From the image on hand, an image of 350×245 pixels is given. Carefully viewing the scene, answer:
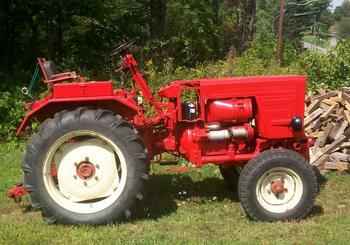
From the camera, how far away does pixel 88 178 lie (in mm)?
5773

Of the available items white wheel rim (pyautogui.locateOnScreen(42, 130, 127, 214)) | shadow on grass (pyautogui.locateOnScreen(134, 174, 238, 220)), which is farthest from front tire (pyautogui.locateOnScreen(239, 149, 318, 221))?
white wheel rim (pyautogui.locateOnScreen(42, 130, 127, 214))

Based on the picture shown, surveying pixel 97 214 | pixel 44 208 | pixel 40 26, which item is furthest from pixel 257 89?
pixel 40 26

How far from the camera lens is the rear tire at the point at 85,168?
558cm

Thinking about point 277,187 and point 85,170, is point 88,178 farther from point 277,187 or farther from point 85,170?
point 277,187

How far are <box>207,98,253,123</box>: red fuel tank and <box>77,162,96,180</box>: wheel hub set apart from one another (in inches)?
50.6

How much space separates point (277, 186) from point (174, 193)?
1.43 m

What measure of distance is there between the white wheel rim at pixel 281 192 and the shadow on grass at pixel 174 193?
771mm

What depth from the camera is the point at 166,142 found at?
6.16m

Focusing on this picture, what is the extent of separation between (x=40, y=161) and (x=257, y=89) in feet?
7.28

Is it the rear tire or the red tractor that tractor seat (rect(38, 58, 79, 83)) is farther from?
the rear tire

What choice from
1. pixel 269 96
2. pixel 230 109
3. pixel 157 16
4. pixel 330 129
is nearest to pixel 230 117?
pixel 230 109

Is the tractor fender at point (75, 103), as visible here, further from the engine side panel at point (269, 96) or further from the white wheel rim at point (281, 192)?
the white wheel rim at point (281, 192)

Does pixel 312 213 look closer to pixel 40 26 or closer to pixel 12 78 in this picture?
pixel 12 78

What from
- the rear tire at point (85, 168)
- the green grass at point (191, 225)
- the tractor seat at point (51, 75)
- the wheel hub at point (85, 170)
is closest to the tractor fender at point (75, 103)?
the rear tire at point (85, 168)
